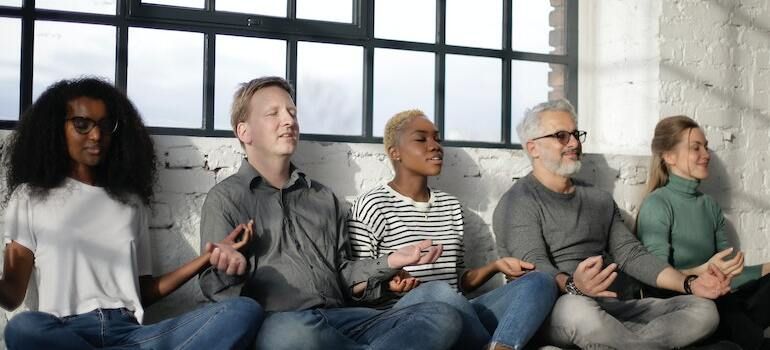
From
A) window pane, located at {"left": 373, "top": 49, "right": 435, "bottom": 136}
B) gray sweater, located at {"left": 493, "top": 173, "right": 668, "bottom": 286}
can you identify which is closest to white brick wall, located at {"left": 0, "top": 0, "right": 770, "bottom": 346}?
gray sweater, located at {"left": 493, "top": 173, "right": 668, "bottom": 286}

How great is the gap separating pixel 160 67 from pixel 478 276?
142 cm

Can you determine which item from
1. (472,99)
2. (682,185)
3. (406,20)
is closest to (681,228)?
(682,185)

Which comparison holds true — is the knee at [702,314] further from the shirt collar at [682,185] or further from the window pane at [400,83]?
the window pane at [400,83]

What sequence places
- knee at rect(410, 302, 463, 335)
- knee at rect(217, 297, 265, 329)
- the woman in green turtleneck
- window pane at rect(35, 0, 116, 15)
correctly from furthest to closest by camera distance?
1. the woman in green turtleneck
2. window pane at rect(35, 0, 116, 15)
3. knee at rect(410, 302, 463, 335)
4. knee at rect(217, 297, 265, 329)

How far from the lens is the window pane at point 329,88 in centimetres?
408

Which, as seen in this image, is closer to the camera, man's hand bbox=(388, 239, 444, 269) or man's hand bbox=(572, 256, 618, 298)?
man's hand bbox=(388, 239, 444, 269)

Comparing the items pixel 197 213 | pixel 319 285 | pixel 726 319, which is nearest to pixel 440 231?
pixel 319 285

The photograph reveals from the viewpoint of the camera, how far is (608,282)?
3.33 metres

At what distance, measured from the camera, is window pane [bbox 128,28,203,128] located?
148 inches

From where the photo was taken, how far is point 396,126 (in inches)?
152

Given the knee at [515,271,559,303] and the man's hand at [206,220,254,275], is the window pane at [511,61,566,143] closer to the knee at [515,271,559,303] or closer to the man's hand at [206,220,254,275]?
the knee at [515,271,559,303]

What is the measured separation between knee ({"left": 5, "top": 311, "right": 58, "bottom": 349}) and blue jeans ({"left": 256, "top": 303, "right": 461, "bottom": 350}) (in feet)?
1.99

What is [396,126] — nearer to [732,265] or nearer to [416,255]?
[416,255]

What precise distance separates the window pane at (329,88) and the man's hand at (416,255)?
3.30 ft
